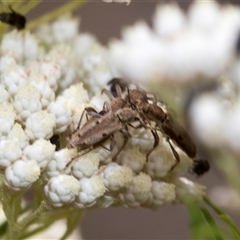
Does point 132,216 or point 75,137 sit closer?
point 75,137

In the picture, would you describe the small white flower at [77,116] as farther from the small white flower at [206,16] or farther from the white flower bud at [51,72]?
the small white flower at [206,16]

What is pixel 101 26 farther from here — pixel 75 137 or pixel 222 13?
Answer: pixel 75 137

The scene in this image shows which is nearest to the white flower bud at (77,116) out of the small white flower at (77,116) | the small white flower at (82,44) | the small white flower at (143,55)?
the small white flower at (77,116)

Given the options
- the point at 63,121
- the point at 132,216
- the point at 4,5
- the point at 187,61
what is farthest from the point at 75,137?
the point at 132,216

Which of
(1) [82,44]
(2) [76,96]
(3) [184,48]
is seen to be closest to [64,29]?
(1) [82,44]

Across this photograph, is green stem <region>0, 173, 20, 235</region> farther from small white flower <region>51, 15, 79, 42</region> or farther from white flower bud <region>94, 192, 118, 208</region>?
small white flower <region>51, 15, 79, 42</region>

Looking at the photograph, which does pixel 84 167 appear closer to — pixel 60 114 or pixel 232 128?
pixel 60 114

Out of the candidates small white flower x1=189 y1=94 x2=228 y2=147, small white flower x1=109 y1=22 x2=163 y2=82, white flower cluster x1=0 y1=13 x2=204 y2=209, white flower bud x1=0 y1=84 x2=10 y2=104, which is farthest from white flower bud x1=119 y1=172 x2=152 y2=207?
small white flower x1=109 y1=22 x2=163 y2=82
